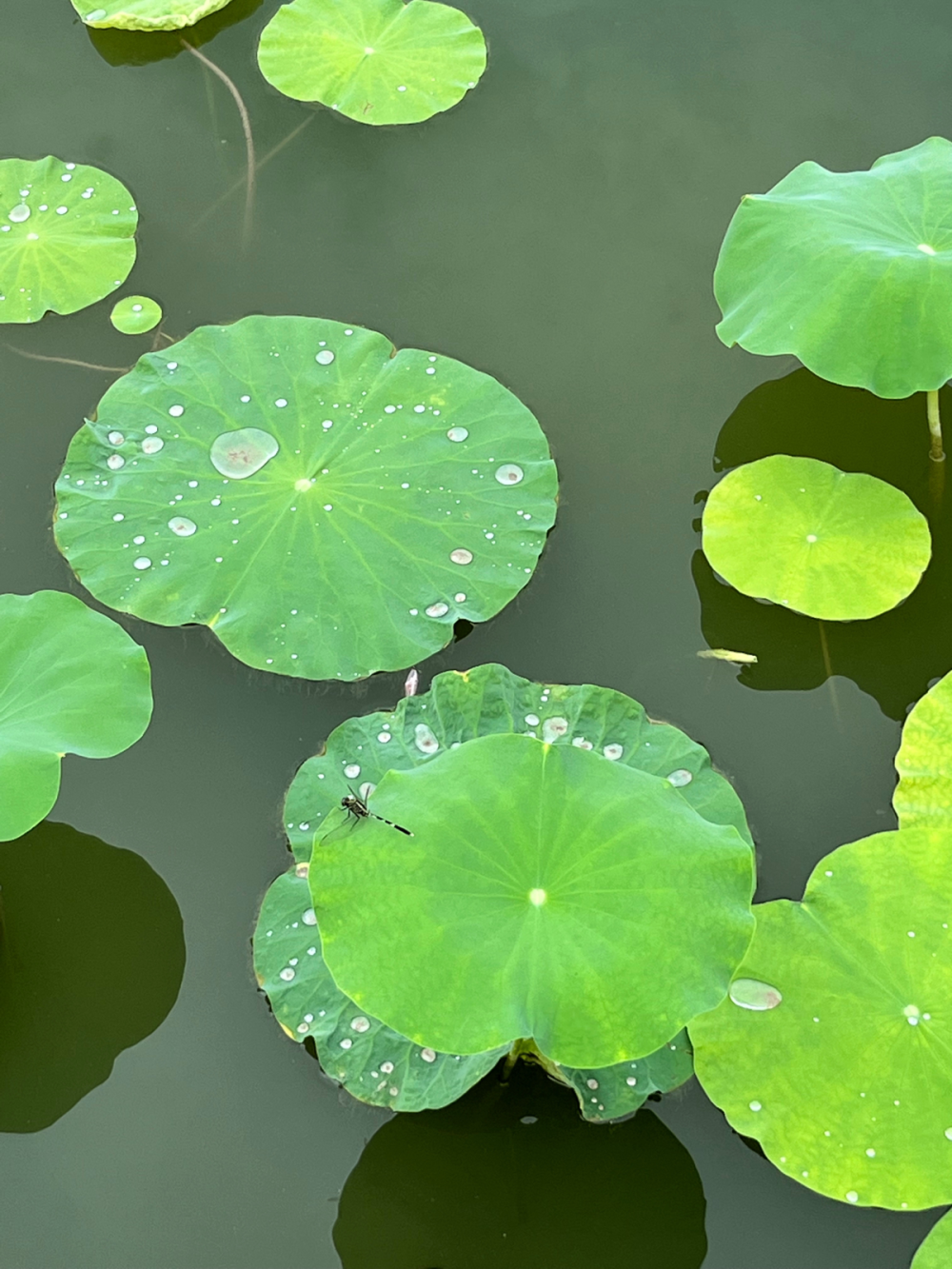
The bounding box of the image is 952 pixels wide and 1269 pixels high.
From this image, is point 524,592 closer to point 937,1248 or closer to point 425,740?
point 425,740

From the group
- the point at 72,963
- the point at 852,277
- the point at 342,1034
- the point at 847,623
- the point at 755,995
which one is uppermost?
the point at 852,277

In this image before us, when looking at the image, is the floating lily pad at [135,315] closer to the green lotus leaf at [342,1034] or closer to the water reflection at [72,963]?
the water reflection at [72,963]

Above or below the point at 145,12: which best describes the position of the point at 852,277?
above

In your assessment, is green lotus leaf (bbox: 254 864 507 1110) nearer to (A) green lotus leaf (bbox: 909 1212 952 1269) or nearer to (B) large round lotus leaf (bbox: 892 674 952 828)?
(A) green lotus leaf (bbox: 909 1212 952 1269)

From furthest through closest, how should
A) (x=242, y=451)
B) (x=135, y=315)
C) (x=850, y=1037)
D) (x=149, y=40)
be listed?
(x=149, y=40), (x=135, y=315), (x=242, y=451), (x=850, y=1037)

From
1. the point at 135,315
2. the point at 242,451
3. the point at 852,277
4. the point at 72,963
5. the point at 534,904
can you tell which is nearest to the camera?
the point at 534,904

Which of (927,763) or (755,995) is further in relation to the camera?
(927,763)

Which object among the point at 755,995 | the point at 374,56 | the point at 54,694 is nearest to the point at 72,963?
the point at 54,694
